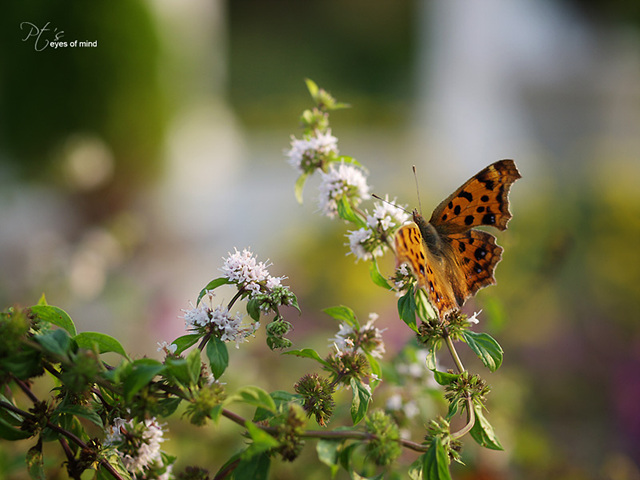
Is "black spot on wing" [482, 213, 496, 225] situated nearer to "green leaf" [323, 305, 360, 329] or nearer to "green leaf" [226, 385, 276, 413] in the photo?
"green leaf" [323, 305, 360, 329]

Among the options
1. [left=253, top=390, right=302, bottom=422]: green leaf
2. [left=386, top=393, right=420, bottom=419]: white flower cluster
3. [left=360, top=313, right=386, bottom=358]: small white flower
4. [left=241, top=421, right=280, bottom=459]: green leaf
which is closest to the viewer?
[left=241, top=421, right=280, bottom=459]: green leaf

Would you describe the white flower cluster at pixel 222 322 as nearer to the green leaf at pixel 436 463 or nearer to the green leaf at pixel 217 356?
the green leaf at pixel 217 356

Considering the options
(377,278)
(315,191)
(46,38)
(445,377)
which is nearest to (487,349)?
(445,377)

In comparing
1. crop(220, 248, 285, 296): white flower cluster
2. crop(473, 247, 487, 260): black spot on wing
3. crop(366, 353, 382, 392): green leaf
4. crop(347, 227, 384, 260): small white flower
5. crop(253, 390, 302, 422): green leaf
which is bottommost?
crop(253, 390, 302, 422): green leaf

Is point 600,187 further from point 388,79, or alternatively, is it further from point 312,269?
point 388,79

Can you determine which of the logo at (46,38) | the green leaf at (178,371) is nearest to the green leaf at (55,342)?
the green leaf at (178,371)

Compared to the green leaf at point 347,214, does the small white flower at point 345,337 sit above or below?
below

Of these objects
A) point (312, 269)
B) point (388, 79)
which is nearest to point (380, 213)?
point (312, 269)

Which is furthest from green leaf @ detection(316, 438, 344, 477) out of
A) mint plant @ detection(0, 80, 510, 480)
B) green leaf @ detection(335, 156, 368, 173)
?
green leaf @ detection(335, 156, 368, 173)
